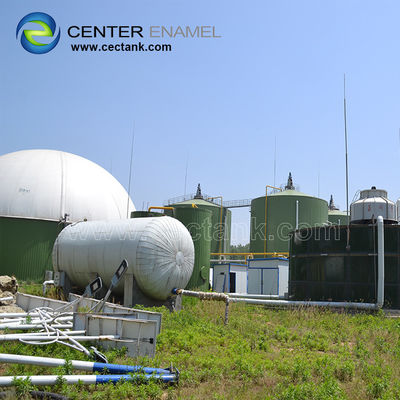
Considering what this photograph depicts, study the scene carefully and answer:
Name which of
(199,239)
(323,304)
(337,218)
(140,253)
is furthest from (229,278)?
(337,218)

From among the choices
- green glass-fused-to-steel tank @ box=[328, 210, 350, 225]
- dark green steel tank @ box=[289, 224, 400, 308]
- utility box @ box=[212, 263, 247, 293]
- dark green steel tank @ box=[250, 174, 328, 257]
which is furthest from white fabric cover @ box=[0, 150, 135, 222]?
green glass-fused-to-steel tank @ box=[328, 210, 350, 225]

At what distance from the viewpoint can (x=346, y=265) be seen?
1611cm

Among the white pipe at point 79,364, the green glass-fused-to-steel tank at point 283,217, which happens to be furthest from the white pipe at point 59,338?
the green glass-fused-to-steel tank at point 283,217

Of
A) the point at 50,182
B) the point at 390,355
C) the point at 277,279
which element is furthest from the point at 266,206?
the point at 390,355

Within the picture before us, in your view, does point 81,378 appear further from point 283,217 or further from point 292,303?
point 283,217

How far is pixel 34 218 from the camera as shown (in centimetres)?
2717

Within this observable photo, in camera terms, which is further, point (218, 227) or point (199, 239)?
point (218, 227)

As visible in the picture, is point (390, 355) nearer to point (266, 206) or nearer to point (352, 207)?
point (352, 207)

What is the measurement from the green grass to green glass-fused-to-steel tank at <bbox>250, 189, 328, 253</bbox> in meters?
22.1

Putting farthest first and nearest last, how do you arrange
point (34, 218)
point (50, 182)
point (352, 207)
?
point (50, 182) < point (34, 218) < point (352, 207)

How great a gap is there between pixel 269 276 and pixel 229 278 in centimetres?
344

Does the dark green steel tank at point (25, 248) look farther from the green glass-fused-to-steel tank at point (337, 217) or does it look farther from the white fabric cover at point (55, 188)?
the green glass-fused-to-steel tank at point (337, 217)

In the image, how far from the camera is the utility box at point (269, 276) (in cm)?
2520

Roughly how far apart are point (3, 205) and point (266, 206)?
20042 millimetres
